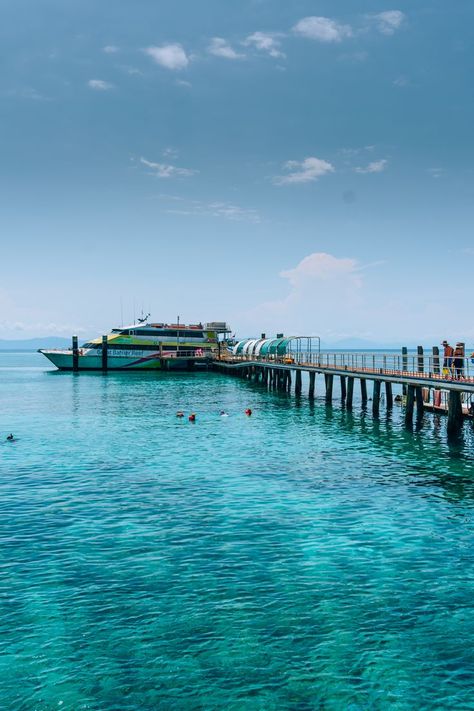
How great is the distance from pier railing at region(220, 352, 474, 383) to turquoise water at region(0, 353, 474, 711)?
4.95m

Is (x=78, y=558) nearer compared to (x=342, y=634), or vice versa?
(x=342, y=634)

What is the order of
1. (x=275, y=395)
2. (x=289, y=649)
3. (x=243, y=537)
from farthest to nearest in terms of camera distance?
(x=275, y=395) → (x=243, y=537) → (x=289, y=649)

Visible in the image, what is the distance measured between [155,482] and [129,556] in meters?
7.04

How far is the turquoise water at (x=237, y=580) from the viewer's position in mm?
8352

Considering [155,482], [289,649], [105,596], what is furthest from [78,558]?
[155,482]

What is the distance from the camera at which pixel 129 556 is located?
42.7 ft

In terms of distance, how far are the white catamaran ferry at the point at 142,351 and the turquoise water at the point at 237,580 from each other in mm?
62298

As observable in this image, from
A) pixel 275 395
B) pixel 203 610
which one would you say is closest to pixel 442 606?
pixel 203 610

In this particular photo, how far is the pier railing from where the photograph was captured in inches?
1117

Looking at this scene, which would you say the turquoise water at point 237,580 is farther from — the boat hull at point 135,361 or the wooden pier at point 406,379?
the boat hull at point 135,361

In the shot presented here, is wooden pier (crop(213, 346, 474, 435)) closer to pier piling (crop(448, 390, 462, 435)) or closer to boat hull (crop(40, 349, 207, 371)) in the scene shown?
pier piling (crop(448, 390, 462, 435))

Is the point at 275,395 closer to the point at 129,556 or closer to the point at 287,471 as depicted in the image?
the point at 287,471

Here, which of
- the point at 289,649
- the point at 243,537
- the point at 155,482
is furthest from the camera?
the point at 155,482

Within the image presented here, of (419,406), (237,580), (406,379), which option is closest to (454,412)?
(406,379)
